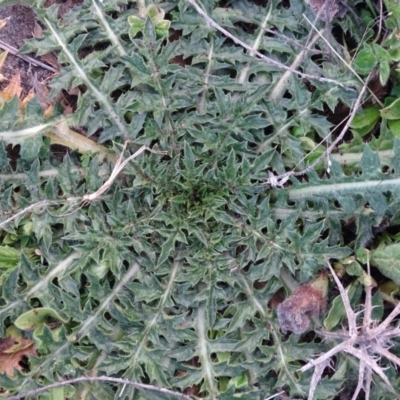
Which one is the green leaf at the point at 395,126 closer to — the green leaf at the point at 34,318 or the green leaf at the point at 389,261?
the green leaf at the point at 389,261

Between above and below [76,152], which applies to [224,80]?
above

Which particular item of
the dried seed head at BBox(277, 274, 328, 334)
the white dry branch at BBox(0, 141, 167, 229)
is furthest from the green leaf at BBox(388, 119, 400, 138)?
the white dry branch at BBox(0, 141, 167, 229)

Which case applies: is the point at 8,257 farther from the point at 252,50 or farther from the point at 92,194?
the point at 252,50

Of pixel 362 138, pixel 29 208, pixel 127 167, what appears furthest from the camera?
pixel 362 138

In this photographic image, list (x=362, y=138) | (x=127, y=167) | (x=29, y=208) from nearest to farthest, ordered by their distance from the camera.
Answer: (x=29, y=208) → (x=127, y=167) → (x=362, y=138)

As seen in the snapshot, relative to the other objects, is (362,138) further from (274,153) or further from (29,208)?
(29,208)

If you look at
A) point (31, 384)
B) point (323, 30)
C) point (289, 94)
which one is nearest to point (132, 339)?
point (31, 384)
